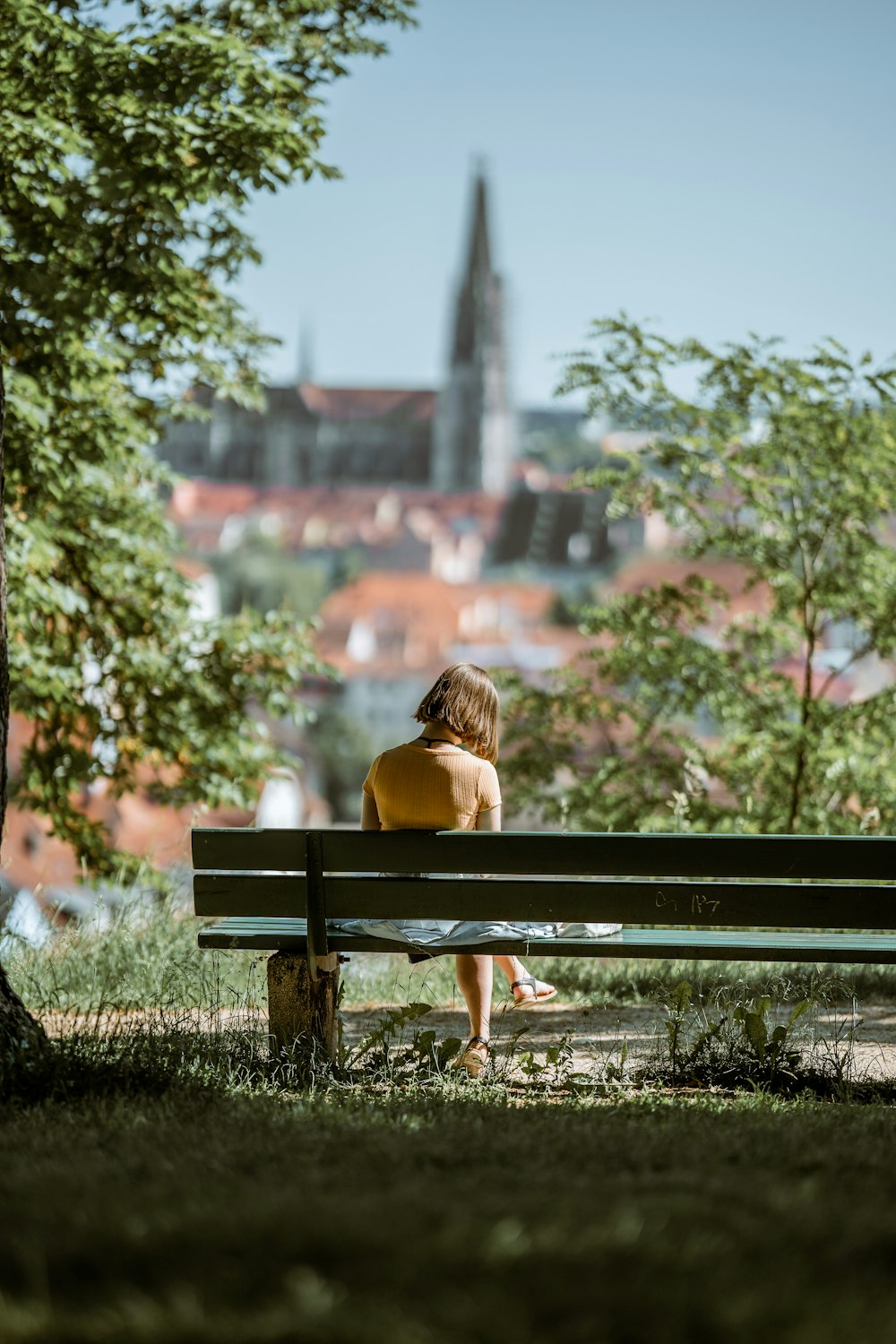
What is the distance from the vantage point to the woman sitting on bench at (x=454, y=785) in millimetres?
3990

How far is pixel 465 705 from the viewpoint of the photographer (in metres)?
4.14

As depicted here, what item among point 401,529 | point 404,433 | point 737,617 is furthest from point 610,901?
point 404,433

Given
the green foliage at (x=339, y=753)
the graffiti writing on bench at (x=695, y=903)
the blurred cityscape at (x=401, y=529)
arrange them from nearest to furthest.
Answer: the graffiti writing on bench at (x=695, y=903)
the green foliage at (x=339, y=753)
the blurred cityscape at (x=401, y=529)

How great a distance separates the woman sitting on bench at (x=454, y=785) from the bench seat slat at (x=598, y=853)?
0.74ft

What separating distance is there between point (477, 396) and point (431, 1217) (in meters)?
130

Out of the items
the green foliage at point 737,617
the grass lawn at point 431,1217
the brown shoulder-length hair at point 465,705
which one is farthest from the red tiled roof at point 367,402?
the grass lawn at point 431,1217

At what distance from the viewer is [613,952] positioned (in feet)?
12.4

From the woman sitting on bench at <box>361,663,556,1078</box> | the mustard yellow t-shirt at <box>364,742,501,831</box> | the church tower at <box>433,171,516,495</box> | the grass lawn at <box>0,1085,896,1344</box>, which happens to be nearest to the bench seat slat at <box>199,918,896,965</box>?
the woman sitting on bench at <box>361,663,556,1078</box>

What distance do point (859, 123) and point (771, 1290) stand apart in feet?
474

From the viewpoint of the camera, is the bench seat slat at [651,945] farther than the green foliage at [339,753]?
No

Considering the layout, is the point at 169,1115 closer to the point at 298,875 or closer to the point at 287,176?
the point at 298,875

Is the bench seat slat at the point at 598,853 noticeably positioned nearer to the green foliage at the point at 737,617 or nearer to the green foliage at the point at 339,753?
the green foliage at the point at 737,617

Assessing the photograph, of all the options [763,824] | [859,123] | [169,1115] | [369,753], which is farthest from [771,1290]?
[859,123]

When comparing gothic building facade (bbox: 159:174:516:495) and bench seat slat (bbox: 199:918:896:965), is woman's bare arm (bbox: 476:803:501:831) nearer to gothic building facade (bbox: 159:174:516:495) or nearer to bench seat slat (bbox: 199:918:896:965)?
bench seat slat (bbox: 199:918:896:965)
